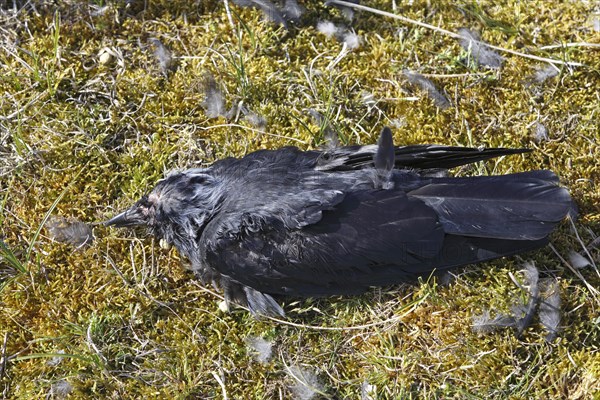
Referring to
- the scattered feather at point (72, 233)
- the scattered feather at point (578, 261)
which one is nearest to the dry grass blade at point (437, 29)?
the scattered feather at point (578, 261)

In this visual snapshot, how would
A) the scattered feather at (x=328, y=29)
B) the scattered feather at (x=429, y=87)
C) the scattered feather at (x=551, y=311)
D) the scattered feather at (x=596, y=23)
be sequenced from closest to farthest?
1. the scattered feather at (x=551, y=311)
2. the scattered feather at (x=429, y=87)
3. the scattered feather at (x=596, y=23)
4. the scattered feather at (x=328, y=29)

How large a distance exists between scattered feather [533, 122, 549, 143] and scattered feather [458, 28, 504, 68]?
0.44m

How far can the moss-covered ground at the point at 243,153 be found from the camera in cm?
380

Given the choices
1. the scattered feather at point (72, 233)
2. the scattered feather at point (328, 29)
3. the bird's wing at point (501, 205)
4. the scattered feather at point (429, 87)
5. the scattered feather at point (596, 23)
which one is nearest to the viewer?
the bird's wing at point (501, 205)

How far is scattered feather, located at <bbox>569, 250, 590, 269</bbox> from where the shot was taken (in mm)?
3896

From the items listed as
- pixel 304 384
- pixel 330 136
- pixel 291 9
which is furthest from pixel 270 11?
pixel 304 384

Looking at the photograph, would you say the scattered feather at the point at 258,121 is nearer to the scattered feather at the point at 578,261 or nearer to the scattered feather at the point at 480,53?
the scattered feather at the point at 480,53

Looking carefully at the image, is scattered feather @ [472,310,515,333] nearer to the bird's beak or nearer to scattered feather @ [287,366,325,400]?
scattered feather @ [287,366,325,400]

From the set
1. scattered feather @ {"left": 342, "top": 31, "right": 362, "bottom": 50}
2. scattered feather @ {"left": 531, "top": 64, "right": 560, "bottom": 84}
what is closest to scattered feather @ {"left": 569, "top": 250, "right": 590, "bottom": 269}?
scattered feather @ {"left": 531, "top": 64, "right": 560, "bottom": 84}

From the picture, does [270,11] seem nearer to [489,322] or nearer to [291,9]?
[291,9]

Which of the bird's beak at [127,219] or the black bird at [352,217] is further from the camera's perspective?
the bird's beak at [127,219]

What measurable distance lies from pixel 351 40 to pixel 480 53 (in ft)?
2.45

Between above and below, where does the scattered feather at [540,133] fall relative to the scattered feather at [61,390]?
above

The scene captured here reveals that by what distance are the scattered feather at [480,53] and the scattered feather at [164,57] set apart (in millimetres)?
1692
